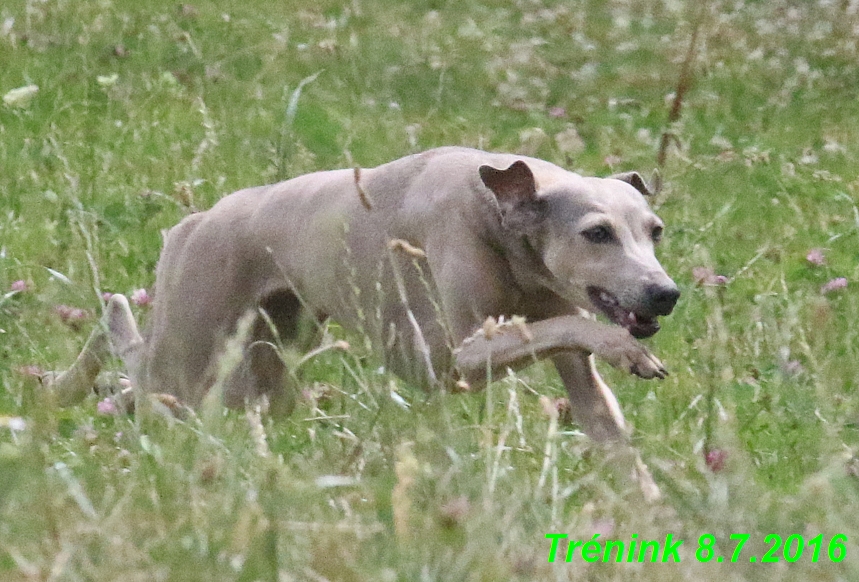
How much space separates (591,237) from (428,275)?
64 cm

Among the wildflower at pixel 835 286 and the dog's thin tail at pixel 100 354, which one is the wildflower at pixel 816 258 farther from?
the dog's thin tail at pixel 100 354

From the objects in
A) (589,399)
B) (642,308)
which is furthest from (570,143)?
(642,308)

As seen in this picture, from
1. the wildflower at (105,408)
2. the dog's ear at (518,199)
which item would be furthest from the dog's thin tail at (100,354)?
the dog's ear at (518,199)

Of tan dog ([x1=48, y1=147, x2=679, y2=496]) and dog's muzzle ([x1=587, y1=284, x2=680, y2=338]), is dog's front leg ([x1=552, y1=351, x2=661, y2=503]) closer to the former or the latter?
tan dog ([x1=48, y1=147, x2=679, y2=496])

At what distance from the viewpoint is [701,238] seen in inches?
254

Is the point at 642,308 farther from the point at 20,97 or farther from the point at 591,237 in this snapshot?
the point at 20,97

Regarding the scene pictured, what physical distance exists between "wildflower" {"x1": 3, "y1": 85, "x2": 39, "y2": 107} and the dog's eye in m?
4.50

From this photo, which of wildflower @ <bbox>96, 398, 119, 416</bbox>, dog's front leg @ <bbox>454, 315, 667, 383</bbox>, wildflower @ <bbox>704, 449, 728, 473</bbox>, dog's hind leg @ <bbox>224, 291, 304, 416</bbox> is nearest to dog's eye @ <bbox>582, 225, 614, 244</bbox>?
dog's front leg @ <bbox>454, 315, 667, 383</bbox>

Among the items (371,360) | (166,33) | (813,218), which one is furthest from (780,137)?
(371,360)

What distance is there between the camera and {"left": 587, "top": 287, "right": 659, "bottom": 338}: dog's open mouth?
4109 mm

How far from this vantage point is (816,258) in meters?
6.55

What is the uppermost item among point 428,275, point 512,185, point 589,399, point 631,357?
point 512,185

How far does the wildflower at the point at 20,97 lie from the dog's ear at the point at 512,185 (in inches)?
168

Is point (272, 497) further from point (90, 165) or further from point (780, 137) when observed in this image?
point (780, 137)
